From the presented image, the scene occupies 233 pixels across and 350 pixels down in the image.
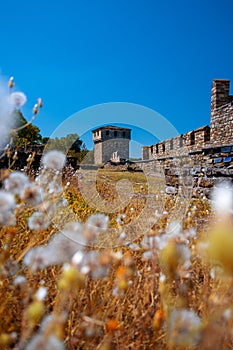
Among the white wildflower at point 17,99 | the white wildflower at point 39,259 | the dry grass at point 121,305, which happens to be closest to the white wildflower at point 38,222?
the dry grass at point 121,305

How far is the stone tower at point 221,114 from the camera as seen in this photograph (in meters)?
11.0

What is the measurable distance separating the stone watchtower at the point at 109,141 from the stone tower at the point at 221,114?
260 inches

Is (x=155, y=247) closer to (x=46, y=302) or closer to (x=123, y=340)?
(x=123, y=340)

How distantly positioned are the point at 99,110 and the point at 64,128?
0.41 metres

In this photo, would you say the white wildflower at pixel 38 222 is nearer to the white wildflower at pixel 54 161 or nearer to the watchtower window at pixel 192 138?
the white wildflower at pixel 54 161

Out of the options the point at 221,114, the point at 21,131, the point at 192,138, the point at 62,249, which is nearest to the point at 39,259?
the point at 62,249

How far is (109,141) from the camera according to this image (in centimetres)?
497

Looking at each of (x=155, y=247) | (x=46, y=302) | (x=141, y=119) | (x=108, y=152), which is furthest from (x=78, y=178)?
(x=155, y=247)

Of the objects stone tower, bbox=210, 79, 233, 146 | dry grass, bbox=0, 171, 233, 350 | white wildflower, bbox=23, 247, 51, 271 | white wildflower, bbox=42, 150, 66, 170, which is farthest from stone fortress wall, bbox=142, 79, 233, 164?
white wildflower, bbox=23, 247, 51, 271

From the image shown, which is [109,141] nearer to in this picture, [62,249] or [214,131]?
[62,249]

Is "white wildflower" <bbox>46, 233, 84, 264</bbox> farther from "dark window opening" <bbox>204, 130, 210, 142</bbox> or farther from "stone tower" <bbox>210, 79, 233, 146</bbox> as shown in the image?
"dark window opening" <bbox>204, 130, 210, 142</bbox>

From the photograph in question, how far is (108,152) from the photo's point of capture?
17.3 feet

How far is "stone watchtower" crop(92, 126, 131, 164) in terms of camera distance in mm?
4203

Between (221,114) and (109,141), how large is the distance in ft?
25.2
